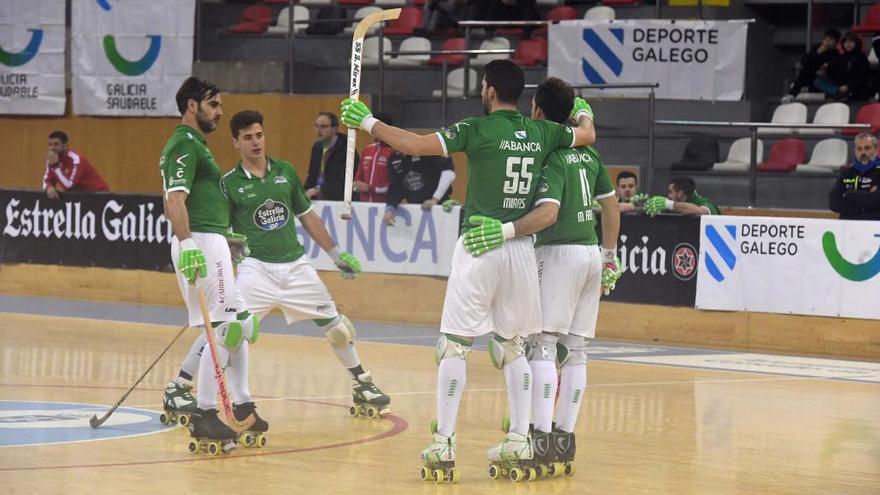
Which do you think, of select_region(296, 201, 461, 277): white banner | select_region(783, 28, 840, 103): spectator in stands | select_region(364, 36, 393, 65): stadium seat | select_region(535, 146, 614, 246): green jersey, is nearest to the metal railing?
select_region(783, 28, 840, 103): spectator in stands

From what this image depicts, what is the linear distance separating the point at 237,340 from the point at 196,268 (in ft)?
2.18

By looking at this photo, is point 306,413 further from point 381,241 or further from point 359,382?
point 381,241

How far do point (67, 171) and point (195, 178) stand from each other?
1251 cm

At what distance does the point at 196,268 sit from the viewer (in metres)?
10.4

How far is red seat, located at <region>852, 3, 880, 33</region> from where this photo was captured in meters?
23.3

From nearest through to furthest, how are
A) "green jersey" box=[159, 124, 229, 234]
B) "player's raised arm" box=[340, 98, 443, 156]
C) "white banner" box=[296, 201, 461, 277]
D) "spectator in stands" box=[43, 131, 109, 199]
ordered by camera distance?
1. "player's raised arm" box=[340, 98, 443, 156]
2. "green jersey" box=[159, 124, 229, 234]
3. "white banner" box=[296, 201, 461, 277]
4. "spectator in stands" box=[43, 131, 109, 199]

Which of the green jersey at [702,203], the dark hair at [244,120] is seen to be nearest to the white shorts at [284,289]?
the dark hair at [244,120]

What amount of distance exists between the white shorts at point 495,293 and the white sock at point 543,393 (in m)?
0.29

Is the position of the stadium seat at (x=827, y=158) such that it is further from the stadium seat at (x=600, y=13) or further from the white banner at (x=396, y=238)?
the white banner at (x=396, y=238)

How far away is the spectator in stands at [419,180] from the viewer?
1978 centimetres

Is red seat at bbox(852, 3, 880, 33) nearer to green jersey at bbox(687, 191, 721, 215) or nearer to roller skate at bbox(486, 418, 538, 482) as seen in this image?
green jersey at bbox(687, 191, 721, 215)

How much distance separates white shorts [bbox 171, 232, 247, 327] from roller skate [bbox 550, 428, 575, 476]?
7.72ft

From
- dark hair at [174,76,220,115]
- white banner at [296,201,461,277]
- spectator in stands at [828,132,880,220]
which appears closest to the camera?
dark hair at [174,76,220,115]

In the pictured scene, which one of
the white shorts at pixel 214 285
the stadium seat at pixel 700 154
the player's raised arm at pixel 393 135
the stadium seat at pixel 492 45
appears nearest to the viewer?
the player's raised arm at pixel 393 135
